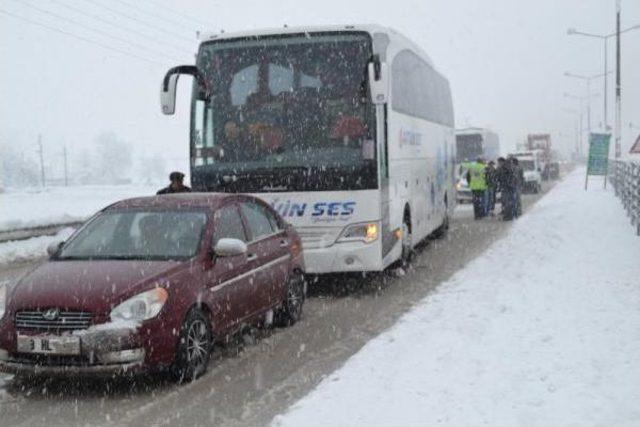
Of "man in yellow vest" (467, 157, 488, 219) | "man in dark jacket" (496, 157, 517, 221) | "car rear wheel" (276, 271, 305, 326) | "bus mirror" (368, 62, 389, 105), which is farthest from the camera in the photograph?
"man in yellow vest" (467, 157, 488, 219)

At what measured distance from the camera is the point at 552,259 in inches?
529

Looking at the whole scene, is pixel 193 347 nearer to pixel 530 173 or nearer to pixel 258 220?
pixel 258 220

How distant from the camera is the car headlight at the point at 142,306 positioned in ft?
21.4

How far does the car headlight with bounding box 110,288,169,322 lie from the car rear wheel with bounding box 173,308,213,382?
0.33 m

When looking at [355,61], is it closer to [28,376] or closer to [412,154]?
[412,154]

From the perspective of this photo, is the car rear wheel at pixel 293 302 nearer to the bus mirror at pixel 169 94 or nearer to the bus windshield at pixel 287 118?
the bus windshield at pixel 287 118

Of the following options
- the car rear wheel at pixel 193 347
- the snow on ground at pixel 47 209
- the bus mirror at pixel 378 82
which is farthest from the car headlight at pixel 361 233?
the snow on ground at pixel 47 209

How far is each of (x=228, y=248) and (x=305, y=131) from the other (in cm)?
404

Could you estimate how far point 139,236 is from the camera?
7.80 metres

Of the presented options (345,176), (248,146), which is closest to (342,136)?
(345,176)

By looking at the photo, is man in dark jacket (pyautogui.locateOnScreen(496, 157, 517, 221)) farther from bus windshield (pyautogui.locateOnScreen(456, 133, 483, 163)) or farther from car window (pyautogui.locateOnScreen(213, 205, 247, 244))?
bus windshield (pyautogui.locateOnScreen(456, 133, 483, 163))

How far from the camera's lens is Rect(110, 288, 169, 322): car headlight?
21.4 feet

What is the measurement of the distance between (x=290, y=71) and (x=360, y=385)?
5.87 metres

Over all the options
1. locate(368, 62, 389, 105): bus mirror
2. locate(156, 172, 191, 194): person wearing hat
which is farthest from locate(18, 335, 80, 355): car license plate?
locate(368, 62, 389, 105): bus mirror
